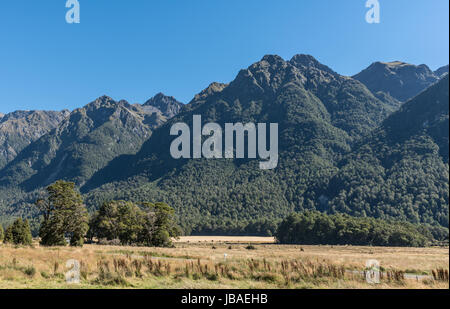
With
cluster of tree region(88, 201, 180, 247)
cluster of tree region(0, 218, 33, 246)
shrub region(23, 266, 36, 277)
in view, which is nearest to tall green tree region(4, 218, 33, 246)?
cluster of tree region(0, 218, 33, 246)

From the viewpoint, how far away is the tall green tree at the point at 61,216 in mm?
44750

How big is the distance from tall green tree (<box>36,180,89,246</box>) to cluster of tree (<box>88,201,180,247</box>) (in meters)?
12.4

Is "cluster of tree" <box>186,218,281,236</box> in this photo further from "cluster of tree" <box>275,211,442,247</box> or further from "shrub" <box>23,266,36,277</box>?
"shrub" <box>23,266,36,277</box>

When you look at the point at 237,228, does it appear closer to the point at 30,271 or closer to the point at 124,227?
the point at 124,227

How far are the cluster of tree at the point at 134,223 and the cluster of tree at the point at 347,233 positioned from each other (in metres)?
64.7

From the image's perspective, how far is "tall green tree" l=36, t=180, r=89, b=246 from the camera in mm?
44750

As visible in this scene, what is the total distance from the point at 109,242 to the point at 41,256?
115 feet

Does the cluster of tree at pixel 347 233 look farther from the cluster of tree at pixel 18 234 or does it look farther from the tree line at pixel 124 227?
the cluster of tree at pixel 18 234

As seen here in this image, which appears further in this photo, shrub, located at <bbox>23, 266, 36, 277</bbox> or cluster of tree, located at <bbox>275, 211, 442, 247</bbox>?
cluster of tree, located at <bbox>275, 211, 442, 247</bbox>

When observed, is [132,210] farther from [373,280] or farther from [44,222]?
[373,280]

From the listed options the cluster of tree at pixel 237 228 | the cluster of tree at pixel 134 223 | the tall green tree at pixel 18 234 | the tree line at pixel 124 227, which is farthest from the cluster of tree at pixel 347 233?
the tall green tree at pixel 18 234

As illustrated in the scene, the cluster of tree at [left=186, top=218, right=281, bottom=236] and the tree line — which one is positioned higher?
the tree line

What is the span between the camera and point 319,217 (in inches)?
4624
